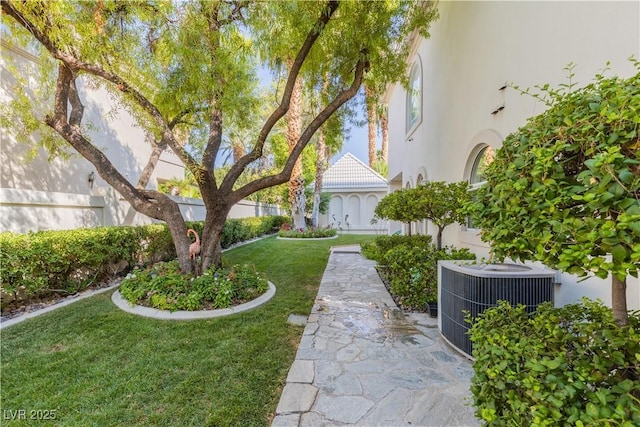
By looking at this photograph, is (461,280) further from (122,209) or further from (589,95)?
(122,209)

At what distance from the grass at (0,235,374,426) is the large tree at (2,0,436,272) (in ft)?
6.17

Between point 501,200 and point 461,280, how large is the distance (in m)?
2.17

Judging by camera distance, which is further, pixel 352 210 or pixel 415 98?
pixel 352 210

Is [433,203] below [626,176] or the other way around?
the other way around

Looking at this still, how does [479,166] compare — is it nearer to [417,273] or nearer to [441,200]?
[441,200]

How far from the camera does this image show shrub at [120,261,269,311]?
4773 millimetres

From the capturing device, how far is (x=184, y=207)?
10.9 m

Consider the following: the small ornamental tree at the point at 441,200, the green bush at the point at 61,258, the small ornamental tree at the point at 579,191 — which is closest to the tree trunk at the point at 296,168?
the green bush at the point at 61,258

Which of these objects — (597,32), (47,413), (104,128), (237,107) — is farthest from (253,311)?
(104,128)

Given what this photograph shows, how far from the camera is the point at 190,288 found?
199 inches

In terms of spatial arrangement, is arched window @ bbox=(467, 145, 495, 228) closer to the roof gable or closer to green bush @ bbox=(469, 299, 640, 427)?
green bush @ bbox=(469, 299, 640, 427)

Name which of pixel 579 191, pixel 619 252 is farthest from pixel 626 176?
pixel 619 252

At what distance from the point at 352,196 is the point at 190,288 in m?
16.8

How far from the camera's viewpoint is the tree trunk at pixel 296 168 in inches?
564
